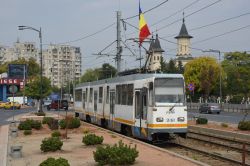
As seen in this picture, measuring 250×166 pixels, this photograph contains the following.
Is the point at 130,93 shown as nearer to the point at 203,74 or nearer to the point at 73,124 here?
the point at 73,124

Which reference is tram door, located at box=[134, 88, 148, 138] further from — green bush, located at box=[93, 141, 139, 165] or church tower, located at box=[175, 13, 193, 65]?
church tower, located at box=[175, 13, 193, 65]

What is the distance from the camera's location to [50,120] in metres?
32.1

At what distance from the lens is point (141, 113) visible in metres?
20.7

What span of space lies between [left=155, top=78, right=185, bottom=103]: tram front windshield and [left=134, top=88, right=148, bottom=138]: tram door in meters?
0.69


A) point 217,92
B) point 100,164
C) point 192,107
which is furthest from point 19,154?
point 217,92

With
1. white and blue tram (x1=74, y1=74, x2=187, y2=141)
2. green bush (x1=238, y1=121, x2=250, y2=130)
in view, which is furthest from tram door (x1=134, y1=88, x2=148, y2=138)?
green bush (x1=238, y1=121, x2=250, y2=130)

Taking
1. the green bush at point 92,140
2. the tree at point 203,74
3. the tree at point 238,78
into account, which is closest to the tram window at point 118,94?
the green bush at point 92,140

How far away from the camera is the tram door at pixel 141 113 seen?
2025 centimetres

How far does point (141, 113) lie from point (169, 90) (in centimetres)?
163

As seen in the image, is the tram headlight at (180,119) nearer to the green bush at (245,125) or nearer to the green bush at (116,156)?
the green bush at (116,156)

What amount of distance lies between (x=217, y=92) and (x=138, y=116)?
291 feet

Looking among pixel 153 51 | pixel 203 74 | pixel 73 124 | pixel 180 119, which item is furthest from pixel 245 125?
pixel 203 74

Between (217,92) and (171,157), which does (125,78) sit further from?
(217,92)

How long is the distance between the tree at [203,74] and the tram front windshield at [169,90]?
7414cm
